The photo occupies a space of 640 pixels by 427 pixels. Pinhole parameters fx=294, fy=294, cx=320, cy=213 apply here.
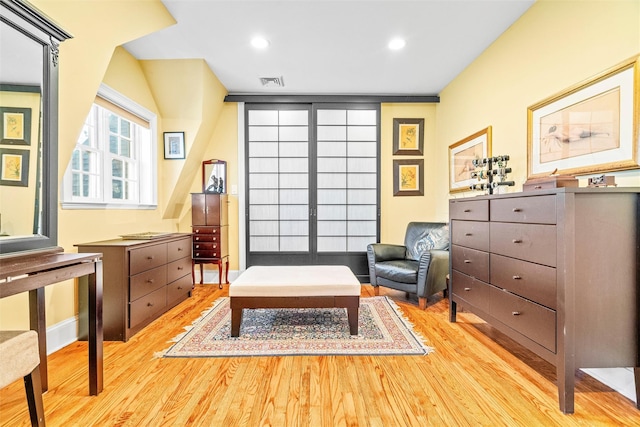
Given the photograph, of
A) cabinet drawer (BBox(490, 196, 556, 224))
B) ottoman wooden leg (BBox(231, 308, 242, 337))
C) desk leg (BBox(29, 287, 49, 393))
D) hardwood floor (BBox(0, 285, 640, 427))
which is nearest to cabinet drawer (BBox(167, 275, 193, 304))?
hardwood floor (BBox(0, 285, 640, 427))

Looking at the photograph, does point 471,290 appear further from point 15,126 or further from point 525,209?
point 15,126

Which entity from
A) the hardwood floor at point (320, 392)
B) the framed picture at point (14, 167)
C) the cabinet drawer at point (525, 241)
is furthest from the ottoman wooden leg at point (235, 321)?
the cabinet drawer at point (525, 241)

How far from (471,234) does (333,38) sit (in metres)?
2.21

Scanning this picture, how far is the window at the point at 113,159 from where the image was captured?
103 inches

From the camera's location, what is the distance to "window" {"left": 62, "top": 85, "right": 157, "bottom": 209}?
2605 millimetres

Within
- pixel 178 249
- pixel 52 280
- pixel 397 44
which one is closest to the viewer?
pixel 52 280

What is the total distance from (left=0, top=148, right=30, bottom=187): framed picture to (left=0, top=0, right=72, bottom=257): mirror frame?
0.24 ft

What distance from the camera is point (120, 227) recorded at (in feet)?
9.69

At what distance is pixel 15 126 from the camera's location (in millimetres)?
1590

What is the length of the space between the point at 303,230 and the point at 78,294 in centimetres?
265

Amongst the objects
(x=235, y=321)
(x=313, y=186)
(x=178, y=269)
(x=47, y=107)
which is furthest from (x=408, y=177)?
(x=47, y=107)

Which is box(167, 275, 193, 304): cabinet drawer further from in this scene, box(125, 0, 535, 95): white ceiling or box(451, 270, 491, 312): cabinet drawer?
box(451, 270, 491, 312): cabinet drawer

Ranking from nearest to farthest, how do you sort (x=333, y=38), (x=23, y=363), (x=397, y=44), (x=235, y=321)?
(x=23, y=363) < (x=235, y=321) < (x=333, y=38) < (x=397, y=44)

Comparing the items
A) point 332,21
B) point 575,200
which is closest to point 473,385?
point 575,200
